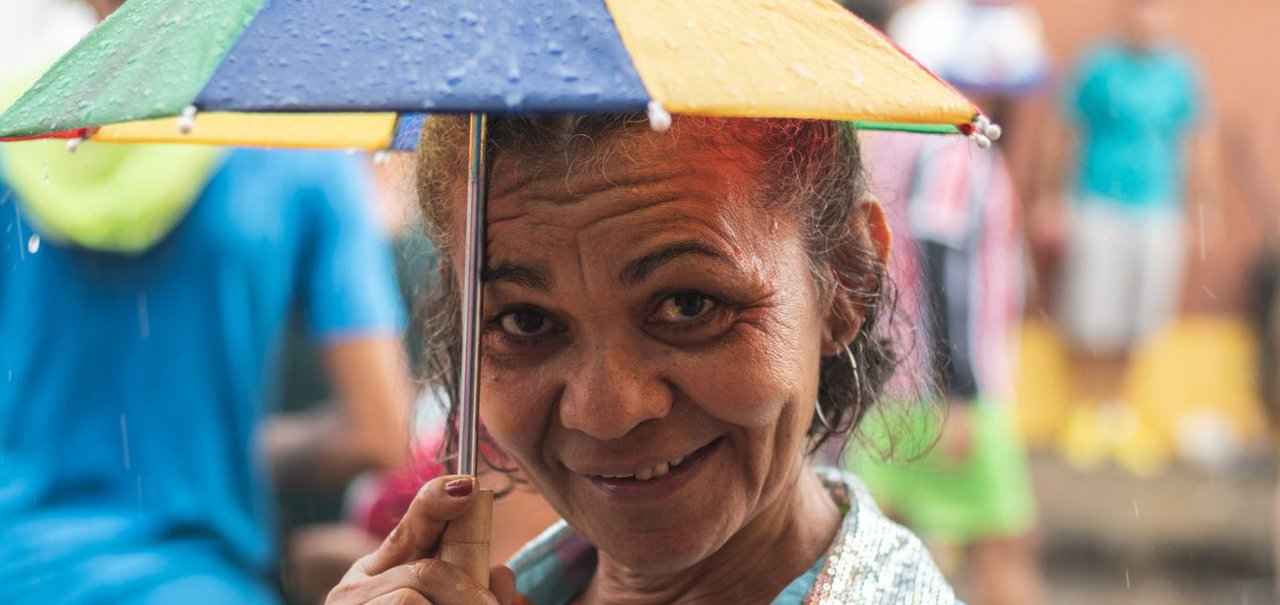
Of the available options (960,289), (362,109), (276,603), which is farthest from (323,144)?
(960,289)

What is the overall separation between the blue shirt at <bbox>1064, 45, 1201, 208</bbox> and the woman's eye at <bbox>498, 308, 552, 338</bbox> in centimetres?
788

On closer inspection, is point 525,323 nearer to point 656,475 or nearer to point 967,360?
point 656,475

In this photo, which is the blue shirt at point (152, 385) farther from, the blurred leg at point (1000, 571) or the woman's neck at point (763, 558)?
the blurred leg at point (1000, 571)

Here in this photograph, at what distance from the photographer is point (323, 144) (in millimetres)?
2648

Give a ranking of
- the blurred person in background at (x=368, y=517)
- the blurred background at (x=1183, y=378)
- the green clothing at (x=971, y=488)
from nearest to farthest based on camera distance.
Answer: the blurred person in background at (x=368, y=517), the green clothing at (x=971, y=488), the blurred background at (x=1183, y=378)

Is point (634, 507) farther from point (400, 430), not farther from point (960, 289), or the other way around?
point (960, 289)

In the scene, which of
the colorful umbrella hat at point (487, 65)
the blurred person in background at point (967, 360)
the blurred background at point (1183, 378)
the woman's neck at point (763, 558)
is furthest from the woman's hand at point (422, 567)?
the blurred background at point (1183, 378)

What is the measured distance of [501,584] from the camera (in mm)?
2283

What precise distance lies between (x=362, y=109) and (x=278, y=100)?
10cm

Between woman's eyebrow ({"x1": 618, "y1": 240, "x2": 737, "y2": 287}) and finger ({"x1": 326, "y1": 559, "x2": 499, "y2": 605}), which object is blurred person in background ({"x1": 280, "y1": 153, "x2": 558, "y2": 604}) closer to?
finger ({"x1": 326, "y1": 559, "x2": 499, "y2": 605})

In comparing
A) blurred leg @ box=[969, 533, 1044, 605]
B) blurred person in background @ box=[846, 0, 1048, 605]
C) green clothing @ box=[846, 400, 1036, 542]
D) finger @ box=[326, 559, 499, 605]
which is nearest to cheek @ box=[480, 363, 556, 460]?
finger @ box=[326, 559, 499, 605]

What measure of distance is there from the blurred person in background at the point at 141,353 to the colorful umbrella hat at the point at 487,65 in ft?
5.70

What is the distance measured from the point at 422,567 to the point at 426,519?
62 millimetres

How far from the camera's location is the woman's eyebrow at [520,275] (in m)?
2.20
